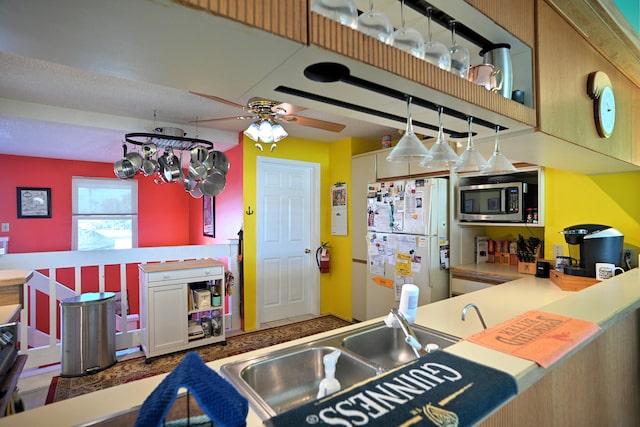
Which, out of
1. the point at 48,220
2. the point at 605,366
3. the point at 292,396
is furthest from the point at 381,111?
the point at 48,220

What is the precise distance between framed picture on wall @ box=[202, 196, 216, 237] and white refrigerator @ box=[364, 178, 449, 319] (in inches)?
100

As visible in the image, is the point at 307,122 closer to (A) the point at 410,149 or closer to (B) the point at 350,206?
(B) the point at 350,206

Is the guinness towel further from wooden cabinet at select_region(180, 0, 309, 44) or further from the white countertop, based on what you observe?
wooden cabinet at select_region(180, 0, 309, 44)

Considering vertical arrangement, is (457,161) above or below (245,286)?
above

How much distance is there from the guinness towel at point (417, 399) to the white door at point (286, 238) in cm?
349

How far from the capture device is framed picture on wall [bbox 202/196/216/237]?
16.4 feet

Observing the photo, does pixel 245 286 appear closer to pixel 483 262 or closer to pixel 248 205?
pixel 248 205

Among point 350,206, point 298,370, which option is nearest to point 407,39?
point 298,370

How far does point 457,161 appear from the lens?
110 cm

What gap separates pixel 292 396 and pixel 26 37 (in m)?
1.21

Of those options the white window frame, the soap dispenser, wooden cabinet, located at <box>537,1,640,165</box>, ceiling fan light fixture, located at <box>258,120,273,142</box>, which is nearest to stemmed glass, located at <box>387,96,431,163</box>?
wooden cabinet, located at <box>537,1,640,165</box>

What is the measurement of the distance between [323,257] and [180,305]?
1.86 metres

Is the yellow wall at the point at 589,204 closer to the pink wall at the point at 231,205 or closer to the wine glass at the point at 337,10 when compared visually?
the wine glass at the point at 337,10

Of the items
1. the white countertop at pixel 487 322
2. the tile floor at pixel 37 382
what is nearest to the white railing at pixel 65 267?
the tile floor at pixel 37 382
